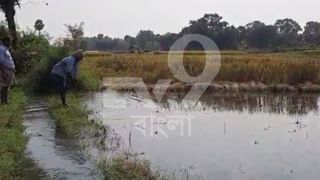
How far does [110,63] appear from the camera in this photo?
89.5 feet

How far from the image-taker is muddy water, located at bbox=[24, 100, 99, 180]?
6.86 meters

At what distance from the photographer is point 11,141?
8.23m

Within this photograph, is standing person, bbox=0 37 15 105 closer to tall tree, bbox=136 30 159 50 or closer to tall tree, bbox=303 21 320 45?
tall tree, bbox=303 21 320 45

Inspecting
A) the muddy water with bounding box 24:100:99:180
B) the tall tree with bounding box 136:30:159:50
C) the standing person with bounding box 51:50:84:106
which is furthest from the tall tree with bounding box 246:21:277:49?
the muddy water with bounding box 24:100:99:180

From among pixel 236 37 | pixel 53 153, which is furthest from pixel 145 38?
pixel 53 153

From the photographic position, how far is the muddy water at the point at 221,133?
25.8 ft

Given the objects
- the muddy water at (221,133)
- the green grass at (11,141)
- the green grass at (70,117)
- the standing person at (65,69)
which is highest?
the standing person at (65,69)

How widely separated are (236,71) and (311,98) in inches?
179

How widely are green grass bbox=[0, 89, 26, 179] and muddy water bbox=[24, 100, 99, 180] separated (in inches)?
6.6

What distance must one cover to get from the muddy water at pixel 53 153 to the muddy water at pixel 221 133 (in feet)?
3.63

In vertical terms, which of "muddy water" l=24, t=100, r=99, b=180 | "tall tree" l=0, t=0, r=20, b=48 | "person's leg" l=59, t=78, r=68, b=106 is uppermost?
"tall tree" l=0, t=0, r=20, b=48

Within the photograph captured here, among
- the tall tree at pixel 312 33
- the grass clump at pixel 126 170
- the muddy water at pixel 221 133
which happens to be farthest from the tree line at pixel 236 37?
the grass clump at pixel 126 170

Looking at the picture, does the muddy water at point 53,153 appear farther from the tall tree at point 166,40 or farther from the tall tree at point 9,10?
the tall tree at point 166,40

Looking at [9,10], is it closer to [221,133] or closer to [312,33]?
[221,133]
